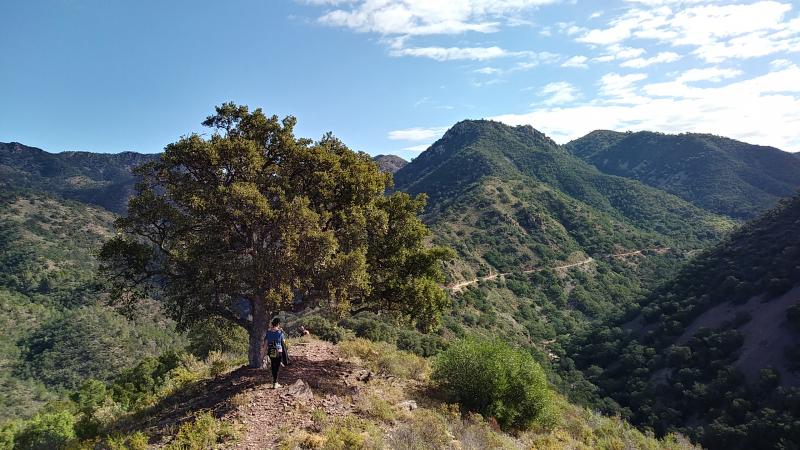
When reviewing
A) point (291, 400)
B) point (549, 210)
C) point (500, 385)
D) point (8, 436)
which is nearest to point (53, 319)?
point (8, 436)

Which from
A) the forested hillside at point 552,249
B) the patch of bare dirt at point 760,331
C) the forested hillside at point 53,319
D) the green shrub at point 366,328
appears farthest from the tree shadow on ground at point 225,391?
the forested hillside at point 53,319

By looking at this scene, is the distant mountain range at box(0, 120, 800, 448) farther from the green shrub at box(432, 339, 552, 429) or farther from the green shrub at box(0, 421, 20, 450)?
the green shrub at box(0, 421, 20, 450)

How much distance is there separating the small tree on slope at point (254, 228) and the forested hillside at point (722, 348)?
49.6 meters

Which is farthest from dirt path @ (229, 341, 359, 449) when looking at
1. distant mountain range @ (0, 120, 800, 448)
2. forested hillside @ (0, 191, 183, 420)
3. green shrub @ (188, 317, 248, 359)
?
forested hillside @ (0, 191, 183, 420)

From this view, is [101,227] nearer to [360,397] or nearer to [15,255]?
[15,255]

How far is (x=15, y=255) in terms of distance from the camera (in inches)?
4825

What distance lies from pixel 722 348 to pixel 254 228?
69.7 meters

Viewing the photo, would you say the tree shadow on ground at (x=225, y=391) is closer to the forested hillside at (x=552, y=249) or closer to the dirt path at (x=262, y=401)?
the dirt path at (x=262, y=401)

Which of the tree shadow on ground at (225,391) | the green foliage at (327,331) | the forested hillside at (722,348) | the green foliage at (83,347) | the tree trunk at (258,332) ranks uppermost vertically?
the tree trunk at (258,332)

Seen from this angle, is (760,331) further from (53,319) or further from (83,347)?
(53,319)

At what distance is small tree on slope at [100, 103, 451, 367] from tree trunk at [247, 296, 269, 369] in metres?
0.05

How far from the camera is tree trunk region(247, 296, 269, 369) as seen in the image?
51.8ft

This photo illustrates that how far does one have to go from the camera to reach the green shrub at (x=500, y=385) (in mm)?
16109

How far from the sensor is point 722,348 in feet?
196
